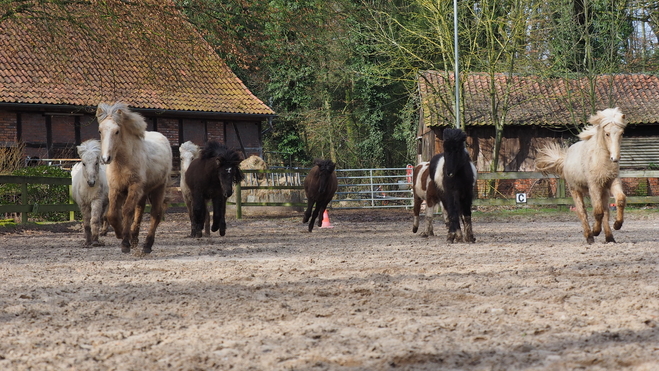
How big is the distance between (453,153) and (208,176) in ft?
13.1

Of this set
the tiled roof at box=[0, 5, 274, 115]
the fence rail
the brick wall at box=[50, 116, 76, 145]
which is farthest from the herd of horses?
the brick wall at box=[50, 116, 76, 145]

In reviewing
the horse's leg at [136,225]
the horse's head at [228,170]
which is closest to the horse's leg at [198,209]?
the horse's head at [228,170]

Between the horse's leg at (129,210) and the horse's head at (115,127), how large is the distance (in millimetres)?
506

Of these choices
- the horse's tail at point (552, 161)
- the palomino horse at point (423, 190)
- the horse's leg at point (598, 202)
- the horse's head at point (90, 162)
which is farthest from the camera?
the palomino horse at point (423, 190)

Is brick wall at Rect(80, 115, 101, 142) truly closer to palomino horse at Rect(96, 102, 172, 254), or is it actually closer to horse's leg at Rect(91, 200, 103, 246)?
horse's leg at Rect(91, 200, 103, 246)

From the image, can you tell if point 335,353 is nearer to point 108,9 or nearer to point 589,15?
point 108,9

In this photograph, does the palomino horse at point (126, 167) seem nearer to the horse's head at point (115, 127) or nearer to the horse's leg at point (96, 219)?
the horse's head at point (115, 127)

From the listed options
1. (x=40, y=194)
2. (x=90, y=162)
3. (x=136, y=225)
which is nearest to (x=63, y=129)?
(x=40, y=194)

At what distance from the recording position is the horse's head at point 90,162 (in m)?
12.8

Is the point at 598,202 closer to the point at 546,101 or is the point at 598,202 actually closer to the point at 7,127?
the point at 7,127

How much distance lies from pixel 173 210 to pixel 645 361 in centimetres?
2573

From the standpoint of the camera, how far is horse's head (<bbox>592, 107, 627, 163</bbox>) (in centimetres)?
1095

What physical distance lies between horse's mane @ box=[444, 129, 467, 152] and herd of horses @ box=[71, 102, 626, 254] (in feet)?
0.05

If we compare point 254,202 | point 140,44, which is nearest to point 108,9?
point 140,44
